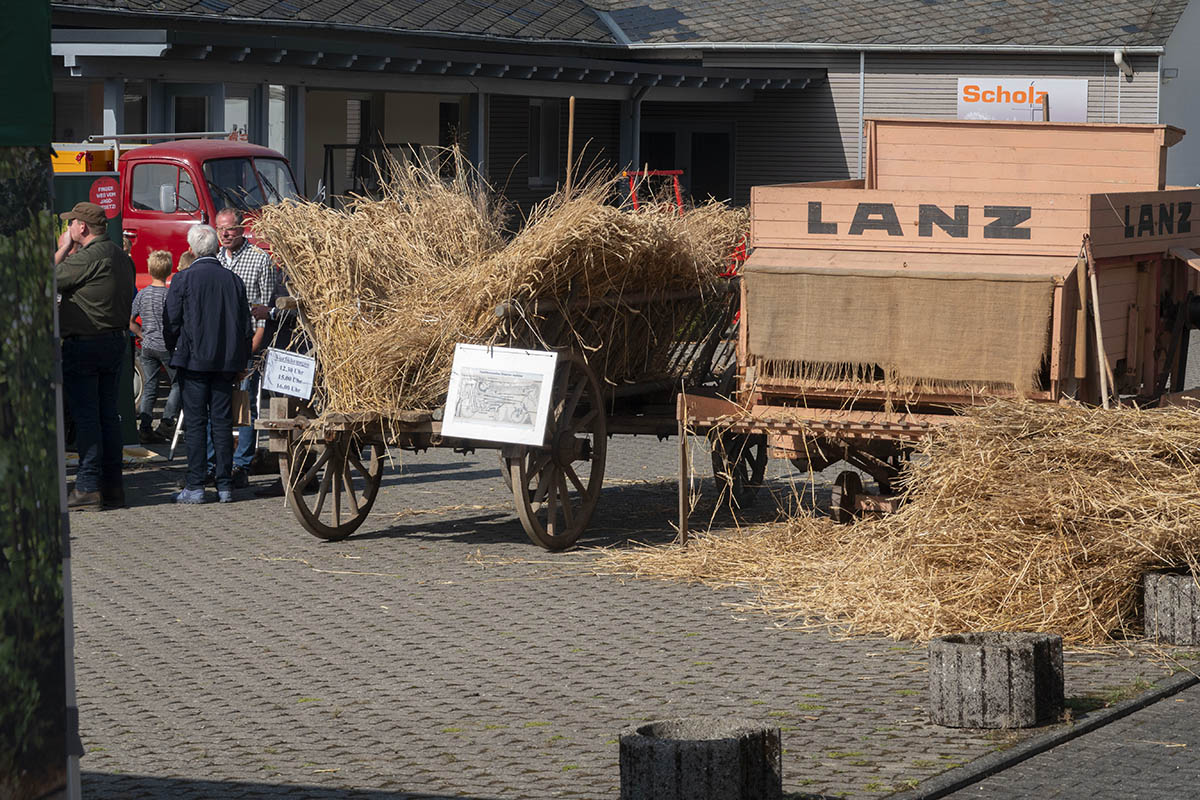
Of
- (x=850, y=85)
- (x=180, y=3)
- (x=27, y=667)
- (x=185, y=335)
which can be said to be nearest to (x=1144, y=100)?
(x=850, y=85)

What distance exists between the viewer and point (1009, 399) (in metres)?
8.95

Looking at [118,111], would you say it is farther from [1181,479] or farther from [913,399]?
[1181,479]

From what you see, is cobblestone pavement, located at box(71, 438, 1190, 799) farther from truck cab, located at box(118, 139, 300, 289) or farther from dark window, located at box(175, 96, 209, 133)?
dark window, located at box(175, 96, 209, 133)

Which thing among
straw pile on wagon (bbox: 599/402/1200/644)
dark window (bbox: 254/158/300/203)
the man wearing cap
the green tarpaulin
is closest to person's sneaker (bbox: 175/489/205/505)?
the man wearing cap

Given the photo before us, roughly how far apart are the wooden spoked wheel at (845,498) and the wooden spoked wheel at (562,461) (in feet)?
4.58

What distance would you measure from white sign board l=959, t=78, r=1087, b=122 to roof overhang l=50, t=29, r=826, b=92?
9.60 feet

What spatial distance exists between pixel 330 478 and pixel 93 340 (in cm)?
224

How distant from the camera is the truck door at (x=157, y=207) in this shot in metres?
17.8

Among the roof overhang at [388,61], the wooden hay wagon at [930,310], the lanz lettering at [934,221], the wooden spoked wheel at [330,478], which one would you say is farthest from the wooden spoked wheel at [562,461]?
the roof overhang at [388,61]

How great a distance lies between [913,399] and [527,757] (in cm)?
392

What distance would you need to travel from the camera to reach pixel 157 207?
1816 centimetres

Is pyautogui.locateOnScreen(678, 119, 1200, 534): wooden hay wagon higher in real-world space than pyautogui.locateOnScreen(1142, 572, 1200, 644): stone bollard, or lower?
higher

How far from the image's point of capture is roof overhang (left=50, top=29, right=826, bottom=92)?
66.5ft

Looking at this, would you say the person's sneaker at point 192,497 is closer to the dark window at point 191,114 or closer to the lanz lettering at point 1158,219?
the lanz lettering at point 1158,219
